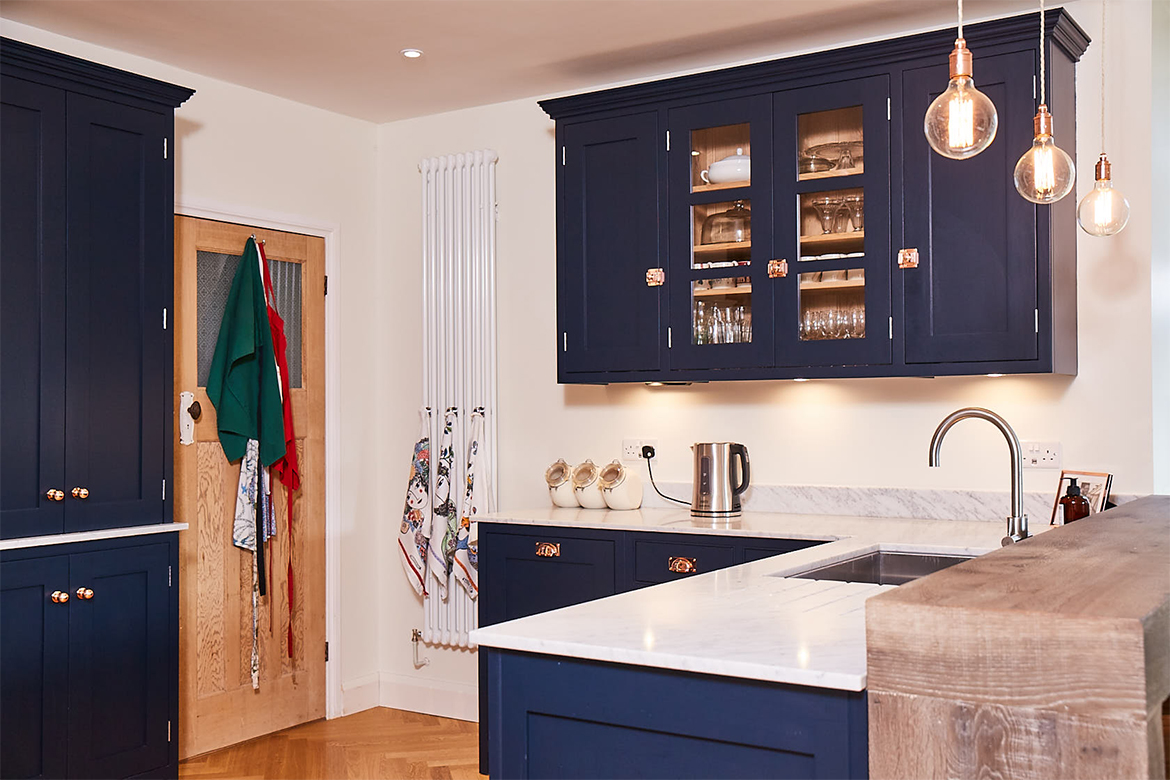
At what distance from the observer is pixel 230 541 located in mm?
4297

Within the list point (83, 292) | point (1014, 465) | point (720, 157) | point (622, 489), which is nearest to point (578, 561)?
point (622, 489)

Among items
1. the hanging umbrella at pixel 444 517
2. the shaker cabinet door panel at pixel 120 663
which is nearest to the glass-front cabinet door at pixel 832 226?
the hanging umbrella at pixel 444 517

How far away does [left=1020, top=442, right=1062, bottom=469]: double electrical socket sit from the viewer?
352cm

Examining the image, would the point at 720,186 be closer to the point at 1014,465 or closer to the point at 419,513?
the point at 1014,465

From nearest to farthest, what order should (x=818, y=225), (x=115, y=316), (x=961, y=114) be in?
(x=961, y=114) < (x=115, y=316) < (x=818, y=225)

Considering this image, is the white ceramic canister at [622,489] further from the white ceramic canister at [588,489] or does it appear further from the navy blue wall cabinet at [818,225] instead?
the navy blue wall cabinet at [818,225]

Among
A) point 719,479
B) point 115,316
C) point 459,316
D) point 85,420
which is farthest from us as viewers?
point 459,316

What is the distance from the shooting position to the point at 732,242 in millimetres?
3777

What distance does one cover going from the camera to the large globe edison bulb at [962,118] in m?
1.97

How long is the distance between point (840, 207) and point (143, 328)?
91.9 inches

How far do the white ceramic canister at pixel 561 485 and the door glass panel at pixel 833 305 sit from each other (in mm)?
1149

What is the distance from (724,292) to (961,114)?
1.84 metres

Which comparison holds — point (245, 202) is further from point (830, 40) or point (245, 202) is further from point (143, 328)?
point (830, 40)

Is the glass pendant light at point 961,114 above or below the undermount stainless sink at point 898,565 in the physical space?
above
